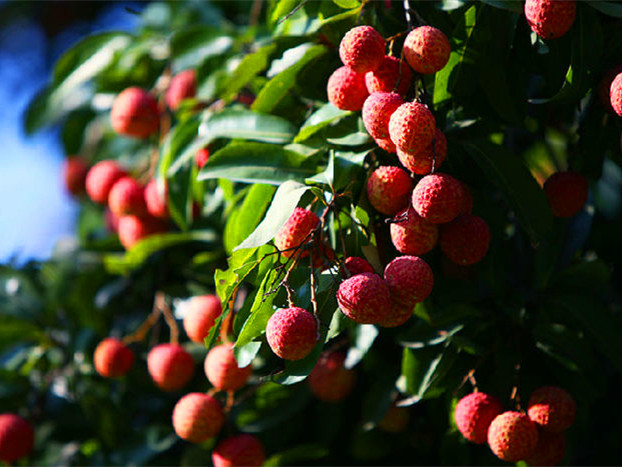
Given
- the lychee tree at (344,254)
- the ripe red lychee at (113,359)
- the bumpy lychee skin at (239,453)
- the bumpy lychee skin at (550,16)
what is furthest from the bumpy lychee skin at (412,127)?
the ripe red lychee at (113,359)

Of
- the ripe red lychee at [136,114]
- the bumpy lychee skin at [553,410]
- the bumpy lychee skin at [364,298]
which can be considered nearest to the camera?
the bumpy lychee skin at [364,298]

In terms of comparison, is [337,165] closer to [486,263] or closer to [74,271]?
[486,263]

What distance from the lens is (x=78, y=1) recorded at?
9.64 ft

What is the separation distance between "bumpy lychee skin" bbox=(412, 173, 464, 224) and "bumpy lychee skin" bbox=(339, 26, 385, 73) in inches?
7.3

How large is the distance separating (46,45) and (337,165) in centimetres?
Answer: 243

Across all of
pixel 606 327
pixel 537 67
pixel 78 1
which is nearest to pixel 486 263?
pixel 606 327

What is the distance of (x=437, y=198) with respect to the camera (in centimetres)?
89

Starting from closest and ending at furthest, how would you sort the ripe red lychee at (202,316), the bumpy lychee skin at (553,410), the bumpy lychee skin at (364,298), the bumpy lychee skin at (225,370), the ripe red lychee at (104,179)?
the bumpy lychee skin at (364,298) → the bumpy lychee skin at (553,410) → the bumpy lychee skin at (225,370) → the ripe red lychee at (202,316) → the ripe red lychee at (104,179)

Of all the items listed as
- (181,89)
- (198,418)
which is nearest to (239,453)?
(198,418)

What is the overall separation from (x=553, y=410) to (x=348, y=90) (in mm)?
583

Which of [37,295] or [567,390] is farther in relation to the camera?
[37,295]

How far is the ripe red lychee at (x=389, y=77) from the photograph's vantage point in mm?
995

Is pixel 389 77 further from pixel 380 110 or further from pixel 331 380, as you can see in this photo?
pixel 331 380

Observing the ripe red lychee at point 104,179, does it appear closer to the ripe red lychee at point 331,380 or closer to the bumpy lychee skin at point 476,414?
the ripe red lychee at point 331,380
